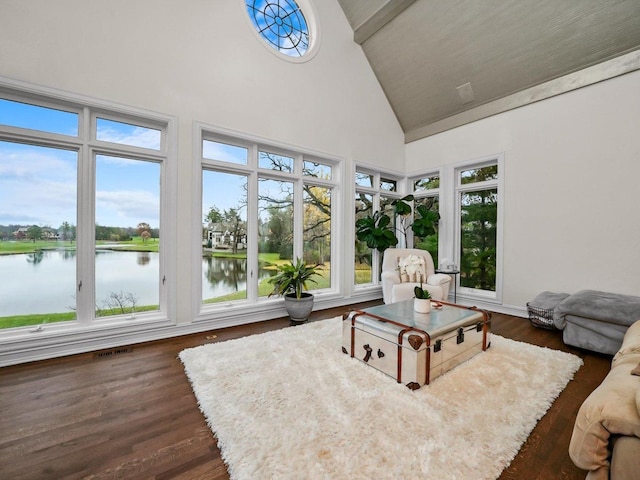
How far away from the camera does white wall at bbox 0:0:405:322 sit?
2.49 metres

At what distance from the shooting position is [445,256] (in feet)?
16.4

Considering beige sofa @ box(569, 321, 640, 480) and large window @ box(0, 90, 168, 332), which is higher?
large window @ box(0, 90, 168, 332)

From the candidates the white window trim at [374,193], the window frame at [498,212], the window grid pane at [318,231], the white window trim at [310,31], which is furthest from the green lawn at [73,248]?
the white window trim at [310,31]

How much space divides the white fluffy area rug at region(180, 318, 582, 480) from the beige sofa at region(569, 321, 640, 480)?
350mm

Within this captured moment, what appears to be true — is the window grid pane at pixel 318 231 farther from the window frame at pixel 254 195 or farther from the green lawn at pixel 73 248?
the green lawn at pixel 73 248

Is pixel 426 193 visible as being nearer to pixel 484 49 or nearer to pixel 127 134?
pixel 484 49

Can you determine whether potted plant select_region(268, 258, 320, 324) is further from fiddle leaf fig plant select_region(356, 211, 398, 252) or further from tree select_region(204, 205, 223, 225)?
fiddle leaf fig plant select_region(356, 211, 398, 252)

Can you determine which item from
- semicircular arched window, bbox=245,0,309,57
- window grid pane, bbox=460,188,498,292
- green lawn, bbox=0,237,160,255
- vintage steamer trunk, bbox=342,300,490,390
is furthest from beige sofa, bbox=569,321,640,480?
semicircular arched window, bbox=245,0,309,57

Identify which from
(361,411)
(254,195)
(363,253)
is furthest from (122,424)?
(363,253)

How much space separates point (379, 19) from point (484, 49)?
66.0 inches

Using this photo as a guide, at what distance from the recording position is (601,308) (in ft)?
8.81

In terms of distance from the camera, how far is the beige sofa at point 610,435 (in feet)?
3.46

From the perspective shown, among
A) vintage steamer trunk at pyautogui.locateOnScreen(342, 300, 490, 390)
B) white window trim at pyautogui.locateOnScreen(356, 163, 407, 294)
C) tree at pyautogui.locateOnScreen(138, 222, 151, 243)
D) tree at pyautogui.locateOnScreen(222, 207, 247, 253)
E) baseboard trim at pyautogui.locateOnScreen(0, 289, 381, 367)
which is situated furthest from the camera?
white window trim at pyautogui.locateOnScreen(356, 163, 407, 294)

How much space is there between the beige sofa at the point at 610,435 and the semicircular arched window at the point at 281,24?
4821 mm
